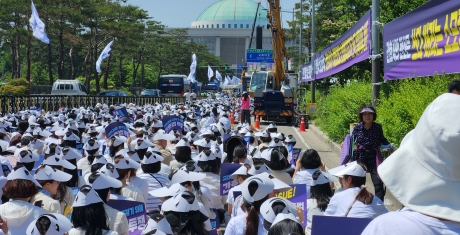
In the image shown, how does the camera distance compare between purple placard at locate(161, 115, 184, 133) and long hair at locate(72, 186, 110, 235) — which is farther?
purple placard at locate(161, 115, 184, 133)

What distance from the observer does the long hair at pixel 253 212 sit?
440cm

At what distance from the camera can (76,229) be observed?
439 cm

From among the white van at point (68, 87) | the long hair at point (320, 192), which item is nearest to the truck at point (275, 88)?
the white van at point (68, 87)

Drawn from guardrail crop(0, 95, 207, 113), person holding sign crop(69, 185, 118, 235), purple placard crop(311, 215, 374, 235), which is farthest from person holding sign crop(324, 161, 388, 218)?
guardrail crop(0, 95, 207, 113)

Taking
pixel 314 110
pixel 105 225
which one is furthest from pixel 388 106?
pixel 314 110

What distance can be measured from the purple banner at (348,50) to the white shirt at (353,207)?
9646 millimetres

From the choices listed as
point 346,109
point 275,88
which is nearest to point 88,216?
point 346,109

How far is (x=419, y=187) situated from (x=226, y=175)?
5.54m

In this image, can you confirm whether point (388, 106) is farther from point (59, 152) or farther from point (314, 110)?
point (314, 110)

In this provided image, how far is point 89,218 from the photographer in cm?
441

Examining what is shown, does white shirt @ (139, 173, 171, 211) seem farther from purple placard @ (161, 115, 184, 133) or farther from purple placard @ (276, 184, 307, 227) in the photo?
purple placard @ (161, 115, 184, 133)

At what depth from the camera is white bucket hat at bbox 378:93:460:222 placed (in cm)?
178

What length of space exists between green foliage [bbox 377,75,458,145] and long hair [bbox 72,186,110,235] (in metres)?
7.81

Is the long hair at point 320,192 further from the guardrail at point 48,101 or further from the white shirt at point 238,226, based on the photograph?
the guardrail at point 48,101
